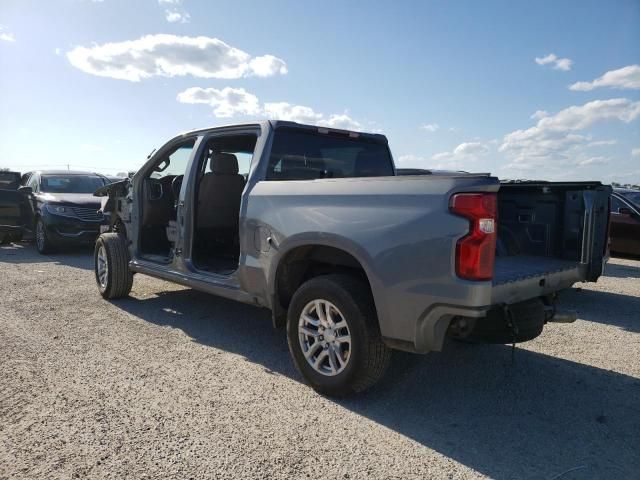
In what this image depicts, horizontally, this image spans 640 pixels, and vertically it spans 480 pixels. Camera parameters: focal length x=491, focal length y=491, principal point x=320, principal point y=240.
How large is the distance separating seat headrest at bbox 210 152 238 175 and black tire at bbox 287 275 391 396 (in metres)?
2.32

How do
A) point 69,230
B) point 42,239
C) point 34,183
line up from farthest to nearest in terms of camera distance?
point 34,183 → point 42,239 → point 69,230

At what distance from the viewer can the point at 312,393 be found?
3.55m

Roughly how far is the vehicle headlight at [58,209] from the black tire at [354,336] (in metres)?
8.53

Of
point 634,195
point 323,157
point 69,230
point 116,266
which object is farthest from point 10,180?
point 634,195

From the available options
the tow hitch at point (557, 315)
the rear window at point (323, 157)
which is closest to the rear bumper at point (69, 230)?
the rear window at point (323, 157)

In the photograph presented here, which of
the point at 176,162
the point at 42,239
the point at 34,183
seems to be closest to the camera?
the point at 176,162

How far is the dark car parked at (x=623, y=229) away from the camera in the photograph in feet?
31.8

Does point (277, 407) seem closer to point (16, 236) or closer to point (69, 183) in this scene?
point (69, 183)

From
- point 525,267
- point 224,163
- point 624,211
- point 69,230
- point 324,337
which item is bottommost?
point 324,337

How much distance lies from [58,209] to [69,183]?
1.51 meters

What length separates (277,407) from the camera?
3289 millimetres

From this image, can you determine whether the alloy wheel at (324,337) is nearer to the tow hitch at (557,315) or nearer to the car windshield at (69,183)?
the tow hitch at (557,315)

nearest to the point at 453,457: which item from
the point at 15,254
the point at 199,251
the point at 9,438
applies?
the point at 9,438

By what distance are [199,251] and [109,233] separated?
1.61 m
